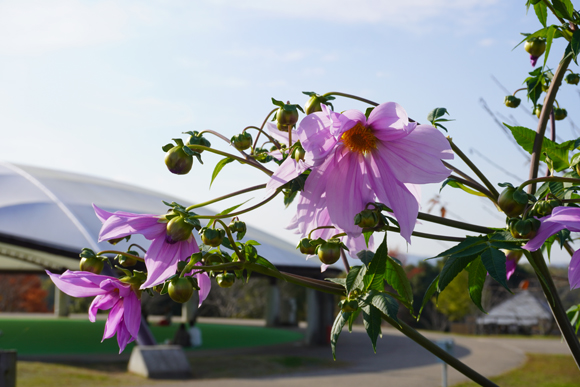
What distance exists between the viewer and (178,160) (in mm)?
768

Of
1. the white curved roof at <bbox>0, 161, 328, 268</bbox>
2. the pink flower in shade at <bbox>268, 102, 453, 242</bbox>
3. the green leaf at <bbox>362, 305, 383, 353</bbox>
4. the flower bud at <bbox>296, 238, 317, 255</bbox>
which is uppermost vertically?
the white curved roof at <bbox>0, 161, 328, 268</bbox>

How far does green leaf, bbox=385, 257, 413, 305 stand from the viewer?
2.78 ft

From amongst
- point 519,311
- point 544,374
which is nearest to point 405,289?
point 544,374

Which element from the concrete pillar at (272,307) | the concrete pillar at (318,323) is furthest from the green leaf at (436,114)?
the concrete pillar at (272,307)

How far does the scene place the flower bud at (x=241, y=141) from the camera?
0.92m

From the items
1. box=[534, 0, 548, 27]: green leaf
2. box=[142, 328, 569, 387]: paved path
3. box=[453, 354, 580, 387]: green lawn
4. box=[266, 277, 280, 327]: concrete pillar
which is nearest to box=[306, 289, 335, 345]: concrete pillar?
box=[142, 328, 569, 387]: paved path

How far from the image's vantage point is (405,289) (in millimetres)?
842

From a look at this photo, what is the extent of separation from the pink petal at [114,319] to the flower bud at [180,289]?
0.11 meters

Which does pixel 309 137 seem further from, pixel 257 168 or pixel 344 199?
pixel 257 168

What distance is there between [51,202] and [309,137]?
16.8 meters

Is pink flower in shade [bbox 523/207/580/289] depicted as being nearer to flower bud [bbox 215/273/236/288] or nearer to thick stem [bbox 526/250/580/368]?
thick stem [bbox 526/250/580/368]

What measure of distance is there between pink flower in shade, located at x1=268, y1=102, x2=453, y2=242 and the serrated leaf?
12 centimetres

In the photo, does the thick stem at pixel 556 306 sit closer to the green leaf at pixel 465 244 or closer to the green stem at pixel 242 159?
the green leaf at pixel 465 244

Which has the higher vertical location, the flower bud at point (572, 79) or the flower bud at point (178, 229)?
the flower bud at point (572, 79)
